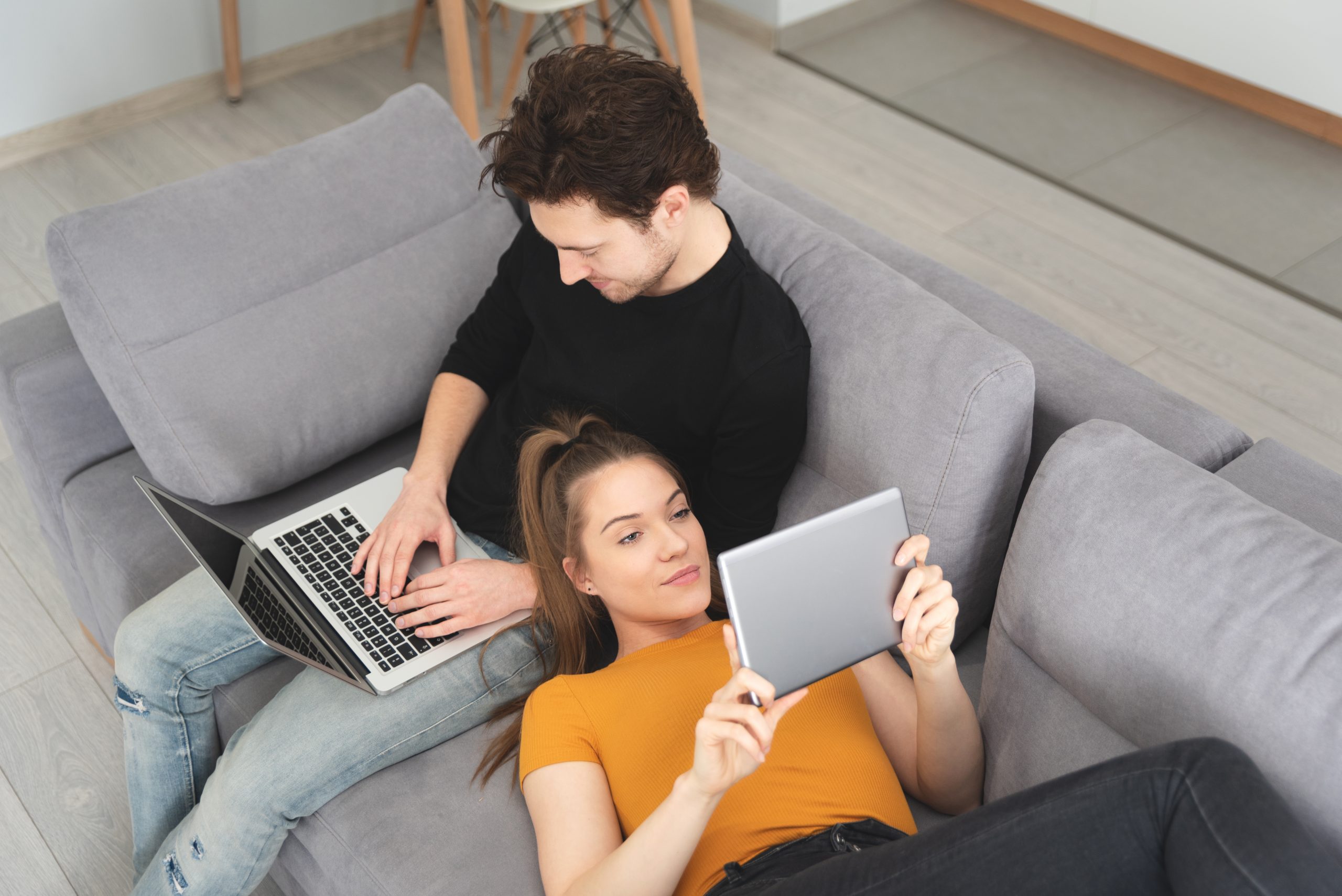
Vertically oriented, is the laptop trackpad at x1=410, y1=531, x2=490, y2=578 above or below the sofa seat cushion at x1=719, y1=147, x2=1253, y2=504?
below

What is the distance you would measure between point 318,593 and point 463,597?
205 millimetres

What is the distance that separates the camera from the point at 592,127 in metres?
1.32

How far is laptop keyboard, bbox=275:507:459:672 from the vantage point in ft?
4.90

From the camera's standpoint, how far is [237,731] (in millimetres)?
1521

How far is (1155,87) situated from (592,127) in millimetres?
2503

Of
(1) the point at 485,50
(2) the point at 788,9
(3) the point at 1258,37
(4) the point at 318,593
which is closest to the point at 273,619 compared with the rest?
(4) the point at 318,593

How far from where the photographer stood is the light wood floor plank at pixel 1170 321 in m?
2.45

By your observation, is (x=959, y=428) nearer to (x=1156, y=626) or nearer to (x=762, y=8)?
(x=1156, y=626)

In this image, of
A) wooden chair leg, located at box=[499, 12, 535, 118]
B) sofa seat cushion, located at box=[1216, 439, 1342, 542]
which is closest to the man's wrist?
sofa seat cushion, located at box=[1216, 439, 1342, 542]

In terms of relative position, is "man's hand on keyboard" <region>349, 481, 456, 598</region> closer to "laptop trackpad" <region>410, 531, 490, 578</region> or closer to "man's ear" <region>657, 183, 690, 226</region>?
"laptop trackpad" <region>410, 531, 490, 578</region>

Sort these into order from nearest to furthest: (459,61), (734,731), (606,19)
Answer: (734,731), (459,61), (606,19)

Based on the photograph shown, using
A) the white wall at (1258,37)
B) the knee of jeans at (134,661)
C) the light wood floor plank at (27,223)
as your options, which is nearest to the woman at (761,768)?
the knee of jeans at (134,661)

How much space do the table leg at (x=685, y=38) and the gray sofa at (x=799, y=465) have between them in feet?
4.47

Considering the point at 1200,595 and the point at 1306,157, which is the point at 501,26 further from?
the point at 1200,595
